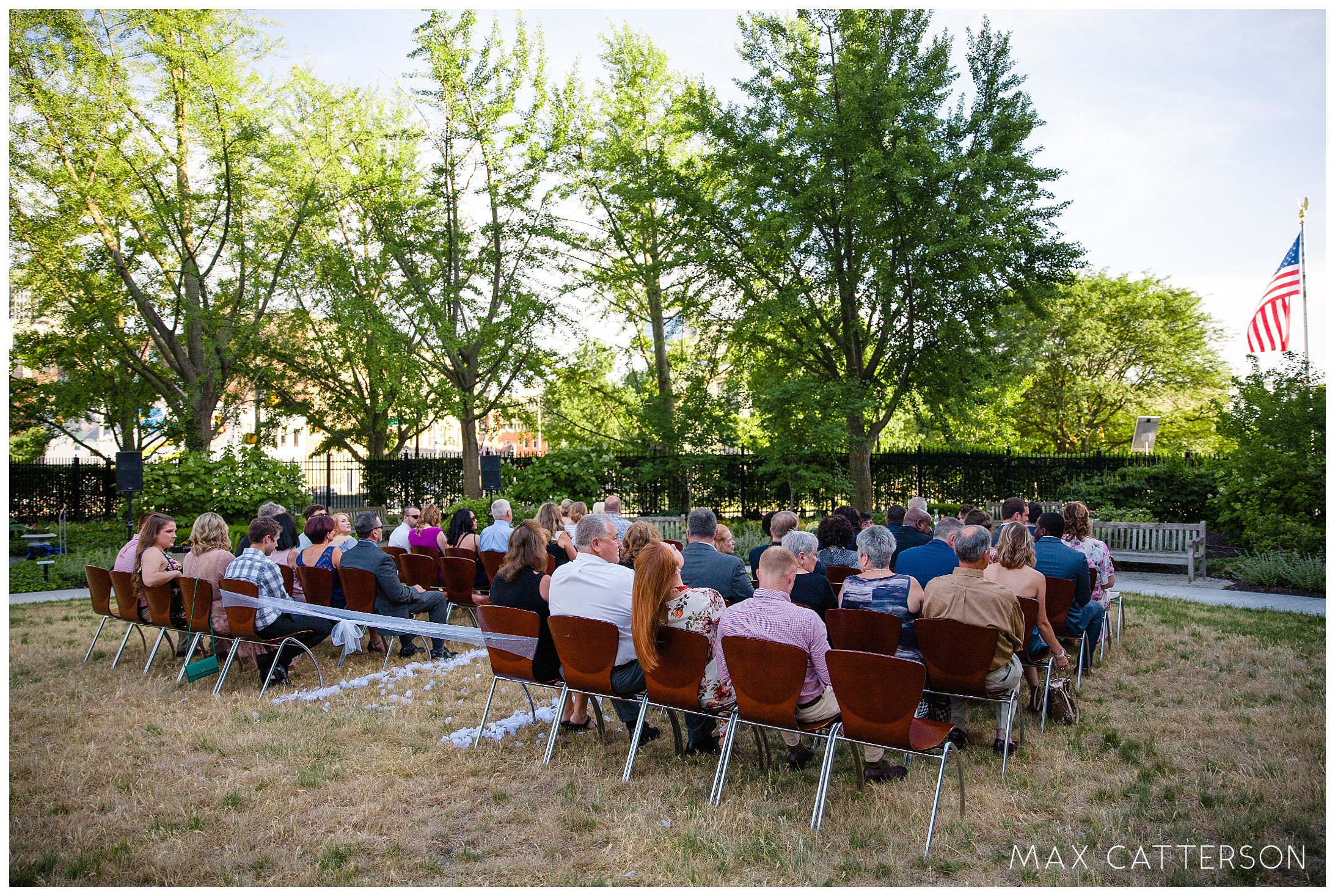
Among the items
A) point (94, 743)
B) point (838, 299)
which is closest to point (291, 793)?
point (94, 743)

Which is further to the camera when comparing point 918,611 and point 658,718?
point 658,718

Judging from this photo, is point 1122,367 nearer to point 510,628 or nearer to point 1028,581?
point 1028,581

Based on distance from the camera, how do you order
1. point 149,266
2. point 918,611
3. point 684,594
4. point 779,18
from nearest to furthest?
1. point 684,594
2. point 918,611
3. point 779,18
4. point 149,266

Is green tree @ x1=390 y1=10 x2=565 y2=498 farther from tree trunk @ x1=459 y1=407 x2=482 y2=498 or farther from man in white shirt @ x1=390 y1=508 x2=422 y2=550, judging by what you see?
man in white shirt @ x1=390 y1=508 x2=422 y2=550

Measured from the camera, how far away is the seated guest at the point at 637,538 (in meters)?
5.38

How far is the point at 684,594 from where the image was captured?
4664 millimetres

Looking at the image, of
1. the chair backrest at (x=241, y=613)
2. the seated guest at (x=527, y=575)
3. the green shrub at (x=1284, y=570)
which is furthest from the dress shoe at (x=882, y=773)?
the green shrub at (x=1284, y=570)

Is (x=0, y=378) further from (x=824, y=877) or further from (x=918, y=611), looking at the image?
(x=918, y=611)

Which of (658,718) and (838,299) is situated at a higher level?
(838,299)

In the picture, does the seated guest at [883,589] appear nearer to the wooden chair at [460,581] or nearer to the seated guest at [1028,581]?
the seated guest at [1028,581]

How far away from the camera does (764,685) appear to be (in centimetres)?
423

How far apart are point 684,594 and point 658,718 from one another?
169 centimetres

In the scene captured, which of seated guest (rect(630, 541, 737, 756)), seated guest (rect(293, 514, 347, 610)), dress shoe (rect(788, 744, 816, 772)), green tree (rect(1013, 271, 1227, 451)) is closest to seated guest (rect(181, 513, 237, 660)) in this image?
seated guest (rect(293, 514, 347, 610))

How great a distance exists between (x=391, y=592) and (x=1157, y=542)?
1148 centimetres
